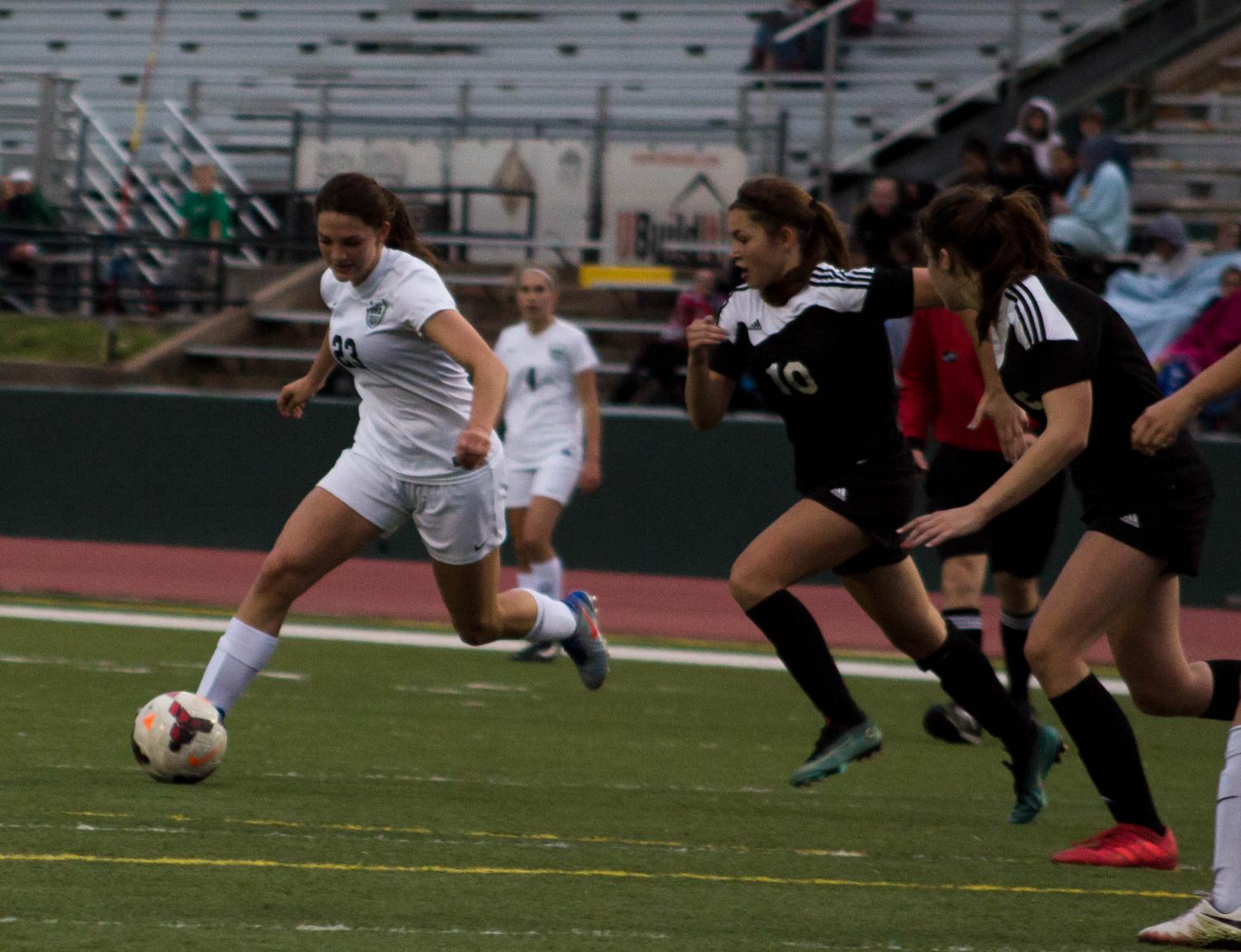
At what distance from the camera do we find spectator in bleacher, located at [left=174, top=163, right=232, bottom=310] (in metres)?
19.6

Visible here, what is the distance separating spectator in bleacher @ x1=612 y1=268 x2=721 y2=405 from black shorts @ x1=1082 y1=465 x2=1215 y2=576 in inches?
401

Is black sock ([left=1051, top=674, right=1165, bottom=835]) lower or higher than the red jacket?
lower

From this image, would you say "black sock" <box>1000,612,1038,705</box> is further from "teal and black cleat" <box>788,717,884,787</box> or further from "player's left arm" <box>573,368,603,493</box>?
"player's left arm" <box>573,368,603,493</box>

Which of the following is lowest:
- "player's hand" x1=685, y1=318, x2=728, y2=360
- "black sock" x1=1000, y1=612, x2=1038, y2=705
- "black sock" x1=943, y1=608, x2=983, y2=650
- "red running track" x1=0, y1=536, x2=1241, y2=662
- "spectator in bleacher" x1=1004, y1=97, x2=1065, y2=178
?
"red running track" x1=0, y1=536, x2=1241, y2=662

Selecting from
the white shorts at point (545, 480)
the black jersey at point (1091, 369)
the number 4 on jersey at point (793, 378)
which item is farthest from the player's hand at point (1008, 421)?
the white shorts at point (545, 480)

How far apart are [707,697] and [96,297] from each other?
1079 cm

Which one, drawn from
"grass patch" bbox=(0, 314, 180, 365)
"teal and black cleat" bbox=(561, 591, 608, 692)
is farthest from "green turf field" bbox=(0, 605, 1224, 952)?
"grass patch" bbox=(0, 314, 180, 365)

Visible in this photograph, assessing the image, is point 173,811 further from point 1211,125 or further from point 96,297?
point 1211,125

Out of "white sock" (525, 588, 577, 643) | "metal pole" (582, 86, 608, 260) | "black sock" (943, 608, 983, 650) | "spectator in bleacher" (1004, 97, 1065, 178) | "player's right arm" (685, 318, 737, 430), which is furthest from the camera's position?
"metal pole" (582, 86, 608, 260)

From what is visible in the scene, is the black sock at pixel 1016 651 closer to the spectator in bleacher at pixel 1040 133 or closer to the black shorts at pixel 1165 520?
the black shorts at pixel 1165 520

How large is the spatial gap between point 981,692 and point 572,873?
5.94ft

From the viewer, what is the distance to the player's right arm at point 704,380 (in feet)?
20.7

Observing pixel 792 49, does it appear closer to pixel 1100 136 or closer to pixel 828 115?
pixel 828 115

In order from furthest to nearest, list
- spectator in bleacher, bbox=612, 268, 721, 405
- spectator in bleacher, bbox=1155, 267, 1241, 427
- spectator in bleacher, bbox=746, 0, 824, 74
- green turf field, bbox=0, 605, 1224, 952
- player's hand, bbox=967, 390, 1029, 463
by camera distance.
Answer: spectator in bleacher, bbox=746, 0, 824, 74, spectator in bleacher, bbox=612, 268, 721, 405, spectator in bleacher, bbox=1155, 267, 1241, 427, player's hand, bbox=967, 390, 1029, 463, green turf field, bbox=0, 605, 1224, 952
